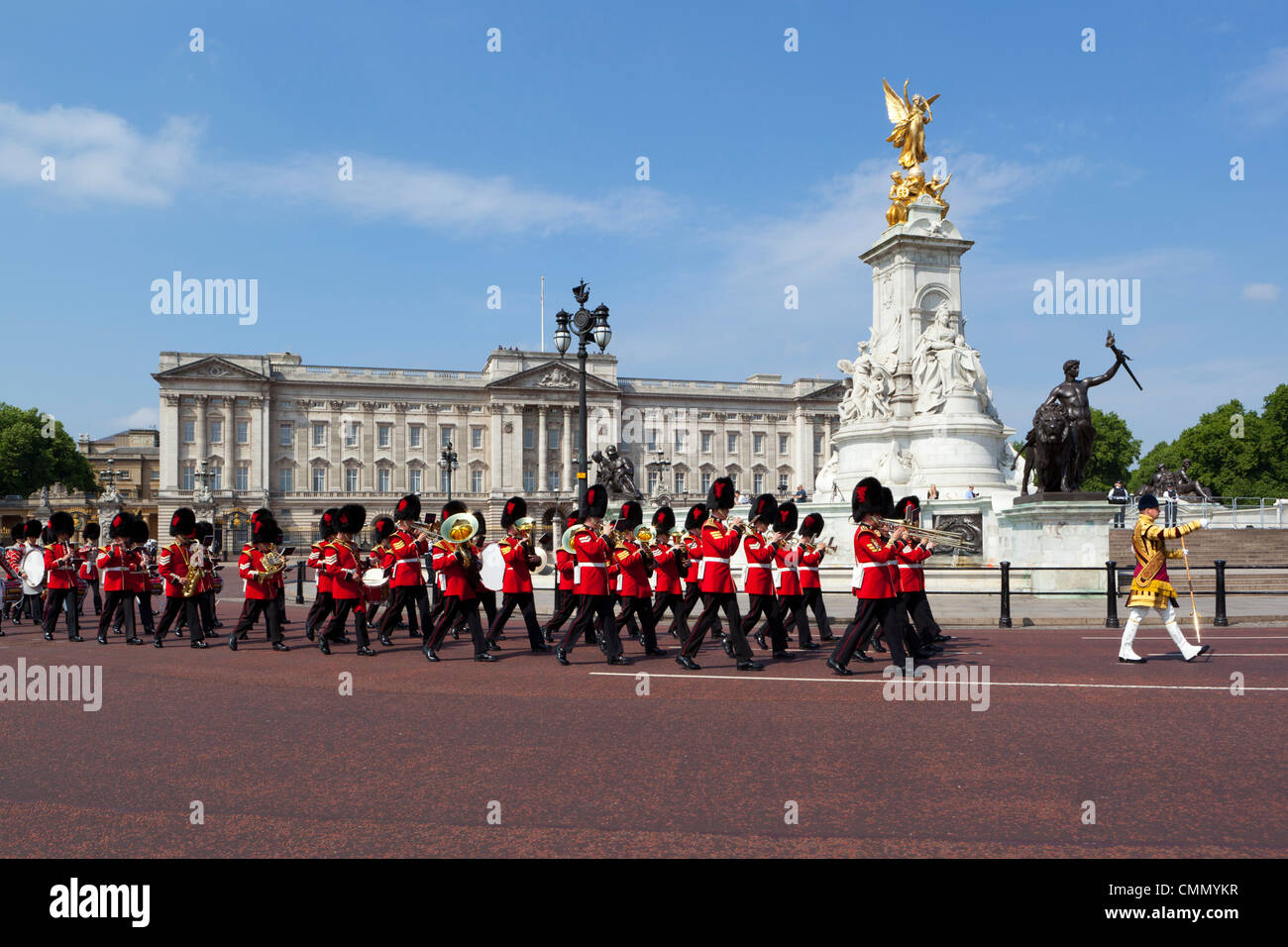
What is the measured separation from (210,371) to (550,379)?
2909 centimetres

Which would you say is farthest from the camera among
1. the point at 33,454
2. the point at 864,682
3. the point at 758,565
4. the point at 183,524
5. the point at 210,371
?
the point at 210,371

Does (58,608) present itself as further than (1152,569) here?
Yes

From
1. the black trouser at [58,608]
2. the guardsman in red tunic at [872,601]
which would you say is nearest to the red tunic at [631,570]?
the guardsman in red tunic at [872,601]

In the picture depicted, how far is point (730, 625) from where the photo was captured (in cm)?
1085

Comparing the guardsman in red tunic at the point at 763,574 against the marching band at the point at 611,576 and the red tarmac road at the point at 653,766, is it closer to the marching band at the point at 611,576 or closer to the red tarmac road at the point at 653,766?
the marching band at the point at 611,576

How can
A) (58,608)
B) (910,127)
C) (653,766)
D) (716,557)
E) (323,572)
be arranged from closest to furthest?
1. (653,766)
2. (716,557)
3. (323,572)
4. (58,608)
5. (910,127)

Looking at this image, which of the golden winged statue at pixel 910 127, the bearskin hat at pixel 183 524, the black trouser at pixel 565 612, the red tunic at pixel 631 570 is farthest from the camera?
the golden winged statue at pixel 910 127

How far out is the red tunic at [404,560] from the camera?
12875 mm

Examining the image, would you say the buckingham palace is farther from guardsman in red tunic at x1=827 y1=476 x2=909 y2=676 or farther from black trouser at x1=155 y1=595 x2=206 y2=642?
guardsman in red tunic at x1=827 y1=476 x2=909 y2=676

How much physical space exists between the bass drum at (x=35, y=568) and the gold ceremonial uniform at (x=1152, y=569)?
15.7 meters

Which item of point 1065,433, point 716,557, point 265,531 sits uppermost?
point 1065,433

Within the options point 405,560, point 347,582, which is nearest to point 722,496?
point 405,560

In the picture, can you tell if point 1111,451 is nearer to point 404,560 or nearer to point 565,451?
point 565,451
